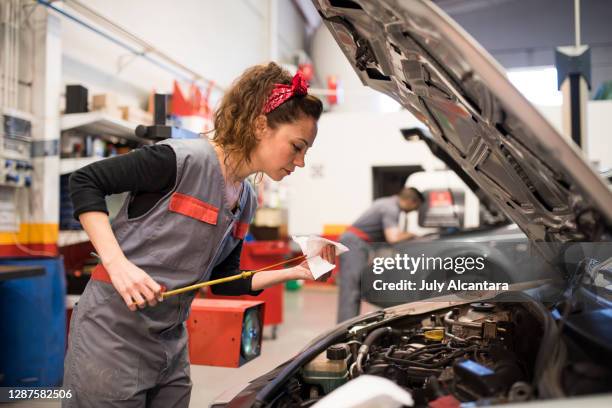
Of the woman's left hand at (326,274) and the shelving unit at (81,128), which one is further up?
the shelving unit at (81,128)

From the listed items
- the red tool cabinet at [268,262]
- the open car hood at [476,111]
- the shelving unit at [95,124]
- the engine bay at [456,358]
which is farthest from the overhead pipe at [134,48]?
the engine bay at [456,358]

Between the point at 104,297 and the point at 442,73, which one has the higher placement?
the point at 442,73

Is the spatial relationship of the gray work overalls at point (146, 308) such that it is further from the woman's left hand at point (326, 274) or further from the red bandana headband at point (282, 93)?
the woman's left hand at point (326, 274)

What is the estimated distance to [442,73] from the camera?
41.3 inches

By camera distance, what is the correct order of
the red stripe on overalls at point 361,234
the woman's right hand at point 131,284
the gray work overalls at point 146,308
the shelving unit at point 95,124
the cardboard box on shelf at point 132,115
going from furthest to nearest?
the red stripe on overalls at point 361,234
the cardboard box on shelf at point 132,115
the shelving unit at point 95,124
the gray work overalls at point 146,308
the woman's right hand at point 131,284

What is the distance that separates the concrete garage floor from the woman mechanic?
29 centimetres

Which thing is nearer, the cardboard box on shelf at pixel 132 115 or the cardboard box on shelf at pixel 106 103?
the cardboard box on shelf at pixel 106 103

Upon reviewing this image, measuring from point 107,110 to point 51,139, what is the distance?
456mm

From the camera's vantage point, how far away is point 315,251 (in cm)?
138

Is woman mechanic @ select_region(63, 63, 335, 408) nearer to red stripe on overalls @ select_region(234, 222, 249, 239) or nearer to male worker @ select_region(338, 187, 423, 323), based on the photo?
red stripe on overalls @ select_region(234, 222, 249, 239)

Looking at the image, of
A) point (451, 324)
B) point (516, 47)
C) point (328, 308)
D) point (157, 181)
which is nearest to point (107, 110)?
point (157, 181)

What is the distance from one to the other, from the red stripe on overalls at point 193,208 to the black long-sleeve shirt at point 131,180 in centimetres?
4

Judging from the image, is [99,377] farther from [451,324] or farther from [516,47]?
[516,47]

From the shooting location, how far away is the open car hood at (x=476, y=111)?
0.84 meters
